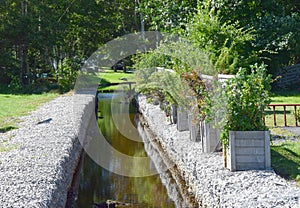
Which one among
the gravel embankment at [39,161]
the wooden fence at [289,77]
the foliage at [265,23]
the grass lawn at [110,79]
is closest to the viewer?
the gravel embankment at [39,161]

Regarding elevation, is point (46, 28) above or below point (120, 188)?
above

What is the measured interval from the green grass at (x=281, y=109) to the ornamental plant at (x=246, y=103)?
173 centimetres

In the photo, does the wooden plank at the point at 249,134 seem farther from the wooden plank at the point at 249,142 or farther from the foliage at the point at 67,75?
the foliage at the point at 67,75

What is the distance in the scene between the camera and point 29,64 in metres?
35.8

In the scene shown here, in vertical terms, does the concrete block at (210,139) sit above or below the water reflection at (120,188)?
above

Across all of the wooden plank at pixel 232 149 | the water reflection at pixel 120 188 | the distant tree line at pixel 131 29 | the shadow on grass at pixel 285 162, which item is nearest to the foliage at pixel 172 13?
the distant tree line at pixel 131 29

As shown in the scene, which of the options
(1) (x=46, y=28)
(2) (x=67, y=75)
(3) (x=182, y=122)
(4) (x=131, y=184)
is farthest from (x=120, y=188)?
(1) (x=46, y=28)

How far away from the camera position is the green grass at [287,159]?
7383mm

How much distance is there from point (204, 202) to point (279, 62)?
1533 centimetres

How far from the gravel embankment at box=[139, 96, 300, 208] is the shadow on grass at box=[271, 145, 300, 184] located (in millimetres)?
402

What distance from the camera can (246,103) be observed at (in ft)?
24.7

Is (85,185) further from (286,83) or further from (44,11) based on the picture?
(44,11)

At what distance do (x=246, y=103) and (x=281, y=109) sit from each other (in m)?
8.33

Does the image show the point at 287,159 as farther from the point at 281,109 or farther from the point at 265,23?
the point at 265,23
